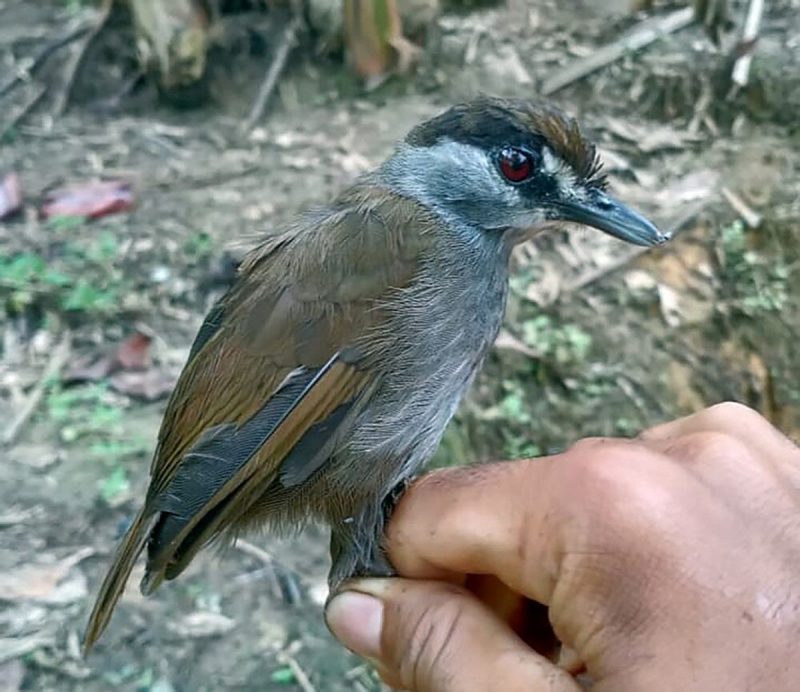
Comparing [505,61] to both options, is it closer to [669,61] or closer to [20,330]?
[669,61]

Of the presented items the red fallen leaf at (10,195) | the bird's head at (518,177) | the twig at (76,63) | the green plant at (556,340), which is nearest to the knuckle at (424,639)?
the bird's head at (518,177)

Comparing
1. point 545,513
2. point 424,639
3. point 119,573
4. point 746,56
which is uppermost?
point 545,513

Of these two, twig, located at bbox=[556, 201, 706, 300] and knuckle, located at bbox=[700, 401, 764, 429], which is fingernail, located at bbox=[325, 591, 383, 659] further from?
twig, located at bbox=[556, 201, 706, 300]

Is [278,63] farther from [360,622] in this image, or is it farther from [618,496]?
[618,496]

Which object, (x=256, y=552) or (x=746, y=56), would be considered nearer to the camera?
(x=256, y=552)

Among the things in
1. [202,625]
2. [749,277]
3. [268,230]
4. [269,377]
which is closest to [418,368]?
[269,377]

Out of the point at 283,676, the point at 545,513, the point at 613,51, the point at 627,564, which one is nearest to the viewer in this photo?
the point at 627,564
